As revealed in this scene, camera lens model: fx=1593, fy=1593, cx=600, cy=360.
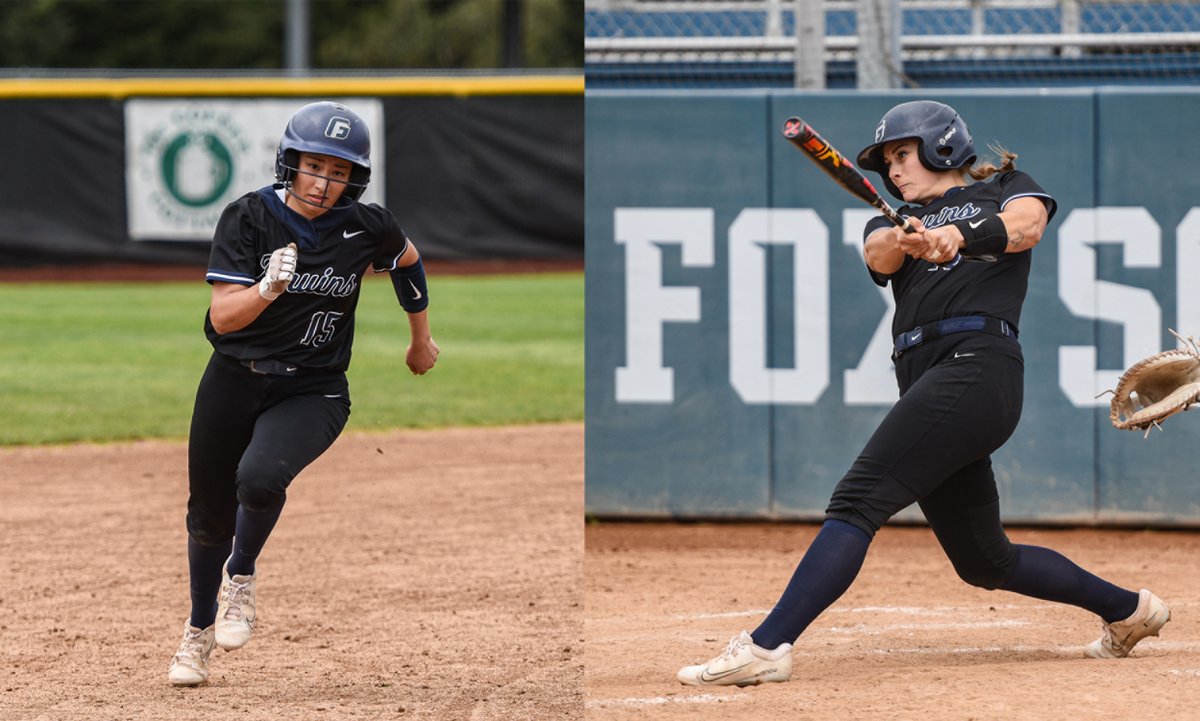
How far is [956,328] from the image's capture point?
13.3 ft

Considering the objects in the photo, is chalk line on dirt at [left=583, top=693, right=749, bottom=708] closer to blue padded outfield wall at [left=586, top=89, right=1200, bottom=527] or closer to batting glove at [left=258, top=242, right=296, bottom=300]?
batting glove at [left=258, top=242, right=296, bottom=300]

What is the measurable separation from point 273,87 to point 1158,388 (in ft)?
49.7

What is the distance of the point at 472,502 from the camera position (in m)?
7.61

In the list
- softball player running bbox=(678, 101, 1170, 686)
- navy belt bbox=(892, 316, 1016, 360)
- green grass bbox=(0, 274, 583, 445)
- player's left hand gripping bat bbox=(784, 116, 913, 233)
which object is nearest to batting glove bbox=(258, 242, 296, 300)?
player's left hand gripping bat bbox=(784, 116, 913, 233)

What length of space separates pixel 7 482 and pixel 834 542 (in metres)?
5.57

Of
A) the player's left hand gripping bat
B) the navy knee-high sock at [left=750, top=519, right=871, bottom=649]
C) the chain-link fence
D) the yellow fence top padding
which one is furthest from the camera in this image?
the yellow fence top padding

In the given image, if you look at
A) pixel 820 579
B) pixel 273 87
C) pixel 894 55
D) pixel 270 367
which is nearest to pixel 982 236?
pixel 820 579

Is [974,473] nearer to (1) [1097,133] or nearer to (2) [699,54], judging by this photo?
(1) [1097,133]

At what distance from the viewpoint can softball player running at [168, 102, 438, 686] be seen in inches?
164

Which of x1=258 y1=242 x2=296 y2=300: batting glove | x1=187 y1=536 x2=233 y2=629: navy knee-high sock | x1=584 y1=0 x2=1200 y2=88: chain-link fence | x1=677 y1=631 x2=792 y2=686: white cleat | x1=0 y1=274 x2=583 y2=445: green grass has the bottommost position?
x1=677 y1=631 x2=792 y2=686: white cleat

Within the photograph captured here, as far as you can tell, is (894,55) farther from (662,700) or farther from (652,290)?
(662,700)

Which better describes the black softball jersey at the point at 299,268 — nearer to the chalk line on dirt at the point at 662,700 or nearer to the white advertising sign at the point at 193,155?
the chalk line on dirt at the point at 662,700

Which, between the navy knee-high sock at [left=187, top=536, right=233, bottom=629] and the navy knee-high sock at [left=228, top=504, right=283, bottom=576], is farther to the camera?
the navy knee-high sock at [left=187, top=536, right=233, bottom=629]

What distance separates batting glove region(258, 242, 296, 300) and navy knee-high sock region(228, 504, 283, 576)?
2.26 feet
